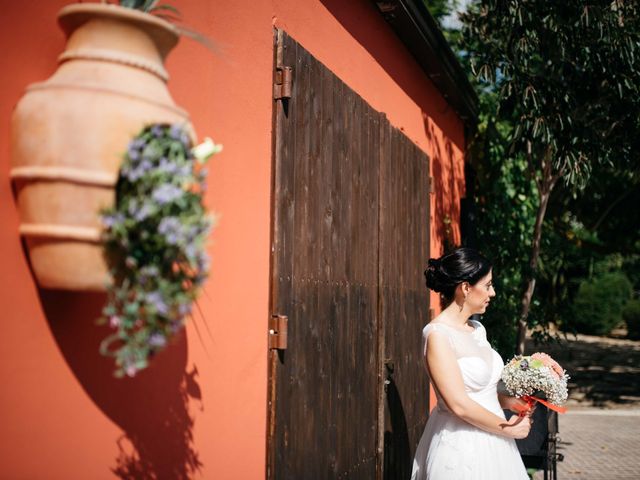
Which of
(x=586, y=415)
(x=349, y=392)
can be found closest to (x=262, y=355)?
(x=349, y=392)

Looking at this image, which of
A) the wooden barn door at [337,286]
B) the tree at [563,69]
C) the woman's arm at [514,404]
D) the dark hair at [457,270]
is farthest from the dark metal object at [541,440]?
the tree at [563,69]

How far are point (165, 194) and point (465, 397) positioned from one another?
7.53 feet

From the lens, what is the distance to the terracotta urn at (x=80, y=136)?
1.53m

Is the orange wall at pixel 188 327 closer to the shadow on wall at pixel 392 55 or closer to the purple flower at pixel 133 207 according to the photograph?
the shadow on wall at pixel 392 55

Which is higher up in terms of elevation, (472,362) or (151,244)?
(151,244)

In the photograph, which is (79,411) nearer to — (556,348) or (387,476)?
(387,476)

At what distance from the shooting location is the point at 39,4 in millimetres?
1882

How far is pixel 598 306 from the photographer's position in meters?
26.4

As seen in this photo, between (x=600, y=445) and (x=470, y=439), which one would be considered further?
(x=600, y=445)

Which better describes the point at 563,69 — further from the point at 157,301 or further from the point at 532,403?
the point at 157,301

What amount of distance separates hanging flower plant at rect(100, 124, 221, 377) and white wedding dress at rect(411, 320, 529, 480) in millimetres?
2149

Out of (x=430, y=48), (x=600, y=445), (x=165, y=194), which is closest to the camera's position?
(x=165, y=194)

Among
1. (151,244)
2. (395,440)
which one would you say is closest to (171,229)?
(151,244)

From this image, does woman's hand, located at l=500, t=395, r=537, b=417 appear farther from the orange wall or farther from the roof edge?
the roof edge
